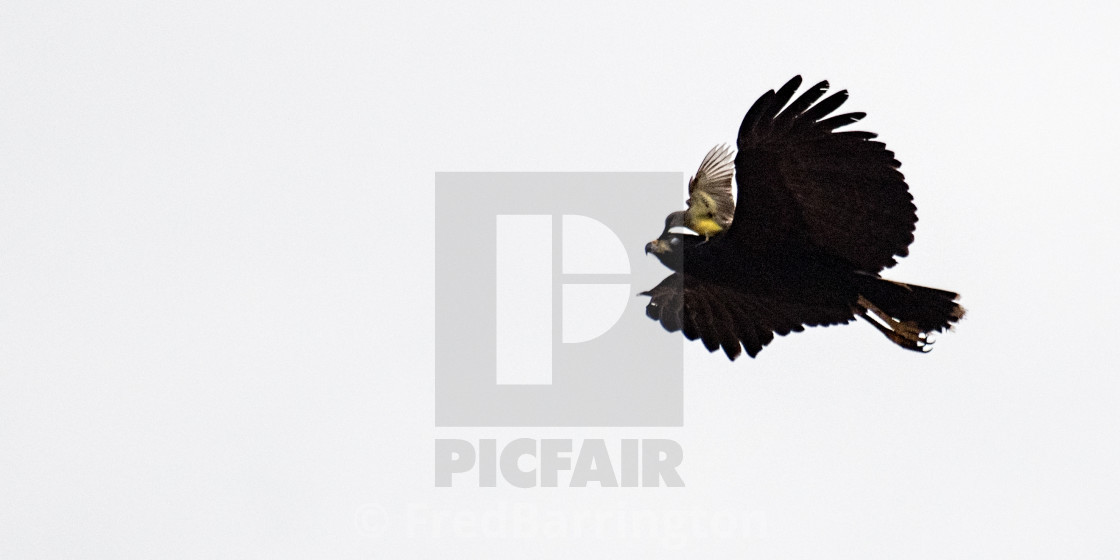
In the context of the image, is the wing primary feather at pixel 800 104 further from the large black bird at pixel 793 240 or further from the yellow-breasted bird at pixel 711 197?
the yellow-breasted bird at pixel 711 197

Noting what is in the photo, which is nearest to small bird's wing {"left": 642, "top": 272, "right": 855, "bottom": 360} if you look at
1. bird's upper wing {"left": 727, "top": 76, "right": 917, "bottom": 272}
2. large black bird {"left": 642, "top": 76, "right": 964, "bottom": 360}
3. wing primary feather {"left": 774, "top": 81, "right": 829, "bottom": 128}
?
large black bird {"left": 642, "top": 76, "right": 964, "bottom": 360}

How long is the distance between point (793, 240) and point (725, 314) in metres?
1.20

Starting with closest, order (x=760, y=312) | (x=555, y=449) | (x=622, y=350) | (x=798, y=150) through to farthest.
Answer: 1. (x=798, y=150)
2. (x=760, y=312)
3. (x=622, y=350)
4. (x=555, y=449)

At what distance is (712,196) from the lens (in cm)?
1335

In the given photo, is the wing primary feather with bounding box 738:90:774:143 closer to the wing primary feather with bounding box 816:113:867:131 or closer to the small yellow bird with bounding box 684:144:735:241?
the wing primary feather with bounding box 816:113:867:131

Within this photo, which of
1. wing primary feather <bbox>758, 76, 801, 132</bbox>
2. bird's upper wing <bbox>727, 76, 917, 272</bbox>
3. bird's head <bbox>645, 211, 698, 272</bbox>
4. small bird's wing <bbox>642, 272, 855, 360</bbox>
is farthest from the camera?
small bird's wing <bbox>642, 272, 855, 360</bbox>

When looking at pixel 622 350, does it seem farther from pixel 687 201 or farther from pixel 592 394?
pixel 687 201

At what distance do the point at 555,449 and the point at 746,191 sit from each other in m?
5.75

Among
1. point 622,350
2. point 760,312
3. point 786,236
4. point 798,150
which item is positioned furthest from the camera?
point 622,350

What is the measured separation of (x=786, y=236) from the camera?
12000 millimetres

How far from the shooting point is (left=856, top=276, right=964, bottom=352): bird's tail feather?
12.0 m

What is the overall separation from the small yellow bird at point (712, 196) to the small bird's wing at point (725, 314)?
0.47m

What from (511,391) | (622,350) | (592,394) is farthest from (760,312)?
(511,391)

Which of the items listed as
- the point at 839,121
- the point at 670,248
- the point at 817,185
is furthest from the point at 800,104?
the point at 670,248
